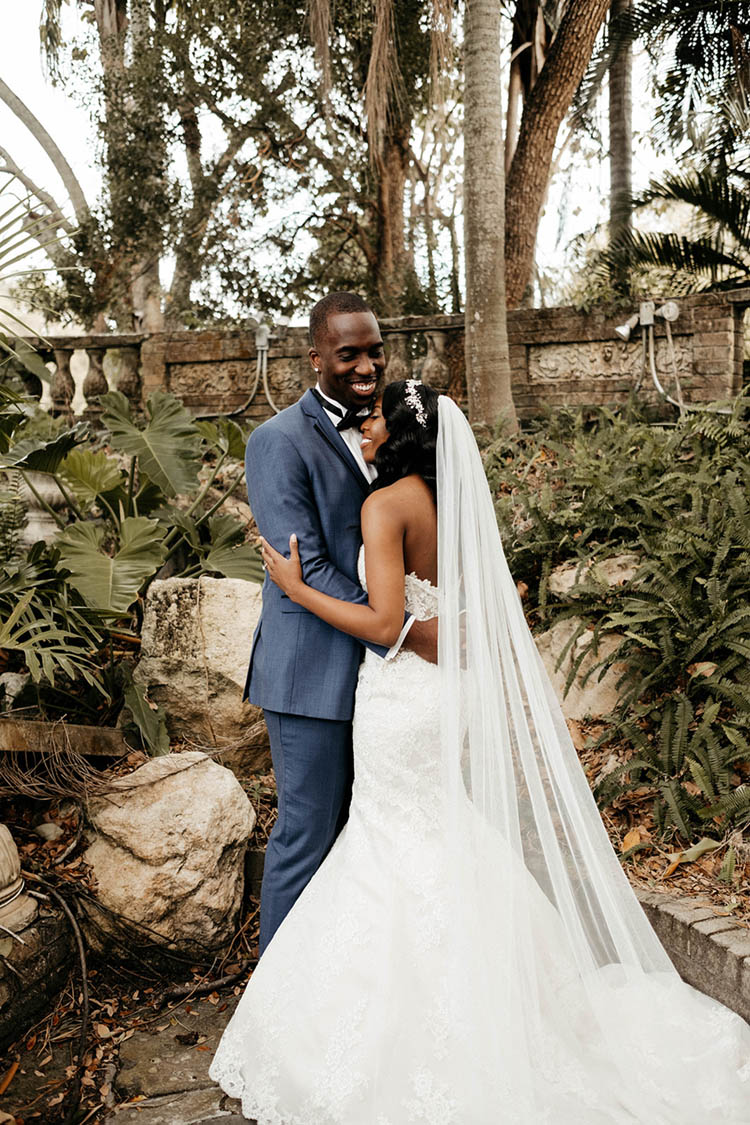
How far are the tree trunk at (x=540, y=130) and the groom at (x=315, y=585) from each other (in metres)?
7.27

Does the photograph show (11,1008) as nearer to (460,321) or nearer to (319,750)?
(319,750)

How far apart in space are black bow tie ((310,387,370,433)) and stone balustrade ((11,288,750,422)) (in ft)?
17.6

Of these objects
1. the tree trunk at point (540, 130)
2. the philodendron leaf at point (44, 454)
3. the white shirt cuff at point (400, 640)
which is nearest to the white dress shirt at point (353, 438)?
the white shirt cuff at point (400, 640)

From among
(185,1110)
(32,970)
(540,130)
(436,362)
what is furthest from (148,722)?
(540,130)

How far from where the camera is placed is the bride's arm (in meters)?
2.83

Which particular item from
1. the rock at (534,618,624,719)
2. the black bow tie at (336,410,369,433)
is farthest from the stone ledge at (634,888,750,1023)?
the black bow tie at (336,410,369,433)

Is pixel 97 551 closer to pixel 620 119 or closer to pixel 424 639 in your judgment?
pixel 424 639

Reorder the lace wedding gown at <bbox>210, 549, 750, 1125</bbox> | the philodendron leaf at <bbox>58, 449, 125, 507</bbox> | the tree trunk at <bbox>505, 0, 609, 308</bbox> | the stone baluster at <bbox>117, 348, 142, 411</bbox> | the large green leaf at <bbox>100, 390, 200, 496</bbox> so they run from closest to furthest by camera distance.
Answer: the lace wedding gown at <bbox>210, 549, 750, 1125</bbox>
the large green leaf at <bbox>100, 390, 200, 496</bbox>
the philodendron leaf at <bbox>58, 449, 125, 507</bbox>
the tree trunk at <bbox>505, 0, 609, 308</bbox>
the stone baluster at <bbox>117, 348, 142, 411</bbox>

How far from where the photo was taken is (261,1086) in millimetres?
2750

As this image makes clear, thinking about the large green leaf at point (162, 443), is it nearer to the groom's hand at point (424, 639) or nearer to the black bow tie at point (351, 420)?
the black bow tie at point (351, 420)

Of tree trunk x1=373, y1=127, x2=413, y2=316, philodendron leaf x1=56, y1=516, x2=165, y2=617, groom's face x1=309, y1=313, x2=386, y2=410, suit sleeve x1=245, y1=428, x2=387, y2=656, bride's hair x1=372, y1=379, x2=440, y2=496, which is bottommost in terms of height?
philodendron leaf x1=56, y1=516, x2=165, y2=617

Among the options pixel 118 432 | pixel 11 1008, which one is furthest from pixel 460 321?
pixel 11 1008

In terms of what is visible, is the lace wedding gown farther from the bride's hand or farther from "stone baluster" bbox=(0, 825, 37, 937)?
"stone baluster" bbox=(0, 825, 37, 937)

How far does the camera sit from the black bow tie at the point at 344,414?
3.06m
